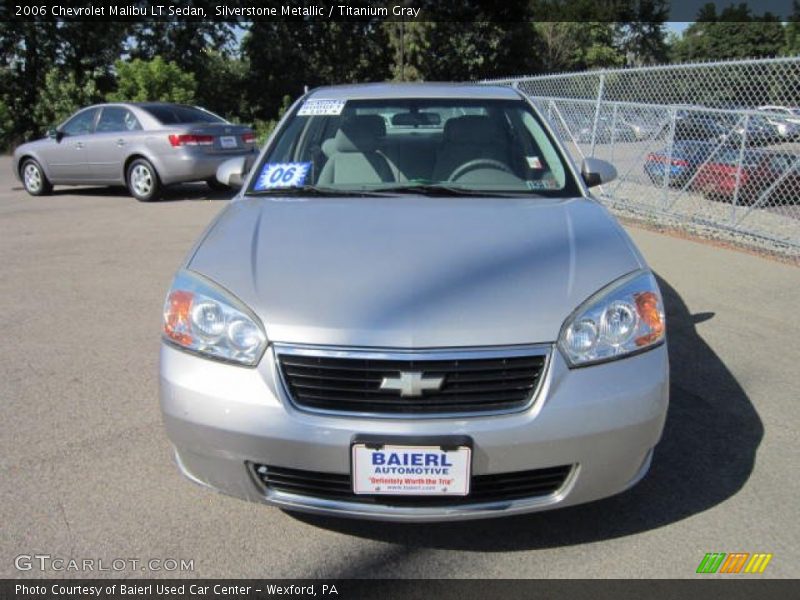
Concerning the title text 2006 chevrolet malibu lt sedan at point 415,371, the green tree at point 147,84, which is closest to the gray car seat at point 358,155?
the title text 2006 chevrolet malibu lt sedan at point 415,371

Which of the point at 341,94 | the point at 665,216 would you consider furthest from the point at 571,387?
the point at 665,216

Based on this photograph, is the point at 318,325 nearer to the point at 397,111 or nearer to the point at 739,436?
the point at 397,111

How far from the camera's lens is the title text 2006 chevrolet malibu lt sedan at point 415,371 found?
2273mm

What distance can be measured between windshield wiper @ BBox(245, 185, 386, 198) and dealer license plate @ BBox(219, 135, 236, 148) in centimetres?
780

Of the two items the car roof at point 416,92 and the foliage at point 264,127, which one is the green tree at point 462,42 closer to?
the foliage at point 264,127

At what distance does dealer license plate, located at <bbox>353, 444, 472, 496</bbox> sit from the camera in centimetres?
225

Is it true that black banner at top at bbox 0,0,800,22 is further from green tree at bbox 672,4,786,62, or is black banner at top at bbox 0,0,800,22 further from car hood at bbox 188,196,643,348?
green tree at bbox 672,4,786,62

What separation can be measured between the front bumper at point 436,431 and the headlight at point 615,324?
0.15 ft

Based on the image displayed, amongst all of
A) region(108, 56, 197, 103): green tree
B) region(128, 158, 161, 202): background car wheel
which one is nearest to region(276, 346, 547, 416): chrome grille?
region(128, 158, 161, 202): background car wheel

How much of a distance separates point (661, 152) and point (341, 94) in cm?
664

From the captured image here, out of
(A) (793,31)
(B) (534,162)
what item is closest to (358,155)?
(B) (534,162)

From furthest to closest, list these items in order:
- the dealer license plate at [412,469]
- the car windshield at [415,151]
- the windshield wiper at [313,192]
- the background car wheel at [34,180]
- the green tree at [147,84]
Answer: the green tree at [147,84]
the background car wheel at [34,180]
the car windshield at [415,151]
the windshield wiper at [313,192]
the dealer license plate at [412,469]

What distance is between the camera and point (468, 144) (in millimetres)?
3809

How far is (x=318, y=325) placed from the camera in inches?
91.7
